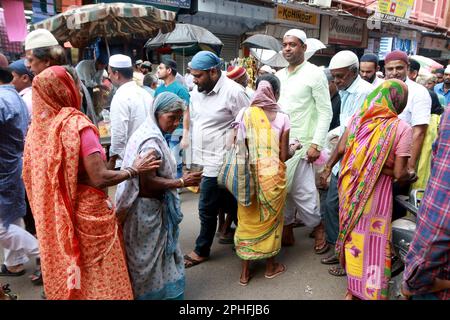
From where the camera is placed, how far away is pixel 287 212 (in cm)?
368

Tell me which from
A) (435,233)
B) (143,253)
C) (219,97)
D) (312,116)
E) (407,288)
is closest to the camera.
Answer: (435,233)

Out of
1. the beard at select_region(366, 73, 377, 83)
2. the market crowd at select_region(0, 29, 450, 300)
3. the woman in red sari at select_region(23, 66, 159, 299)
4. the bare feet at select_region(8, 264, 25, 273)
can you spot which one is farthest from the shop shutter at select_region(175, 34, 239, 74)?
the woman in red sari at select_region(23, 66, 159, 299)

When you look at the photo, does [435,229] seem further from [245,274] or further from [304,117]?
[304,117]

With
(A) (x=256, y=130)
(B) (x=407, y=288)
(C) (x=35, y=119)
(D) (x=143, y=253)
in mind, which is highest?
(C) (x=35, y=119)

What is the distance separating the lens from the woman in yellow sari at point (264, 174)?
292 cm

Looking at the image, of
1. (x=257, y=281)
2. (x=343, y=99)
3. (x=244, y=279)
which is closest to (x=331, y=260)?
(x=257, y=281)

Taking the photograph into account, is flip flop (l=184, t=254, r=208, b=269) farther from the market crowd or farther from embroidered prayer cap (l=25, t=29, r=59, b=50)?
embroidered prayer cap (l=25, t=29, r=59, b=50)

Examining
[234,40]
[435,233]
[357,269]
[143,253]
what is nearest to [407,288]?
[435,233]

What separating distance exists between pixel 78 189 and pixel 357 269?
77.2 inches

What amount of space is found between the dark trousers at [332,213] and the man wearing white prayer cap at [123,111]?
2.06 meters

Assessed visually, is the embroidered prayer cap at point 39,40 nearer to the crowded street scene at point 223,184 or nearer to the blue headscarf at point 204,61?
the crowded street scene at point 223,184

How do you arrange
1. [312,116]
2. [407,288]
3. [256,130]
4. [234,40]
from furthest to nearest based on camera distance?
[234,40], [312,116], [256,130], [407,288]

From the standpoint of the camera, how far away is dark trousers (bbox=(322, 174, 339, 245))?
341 cm
